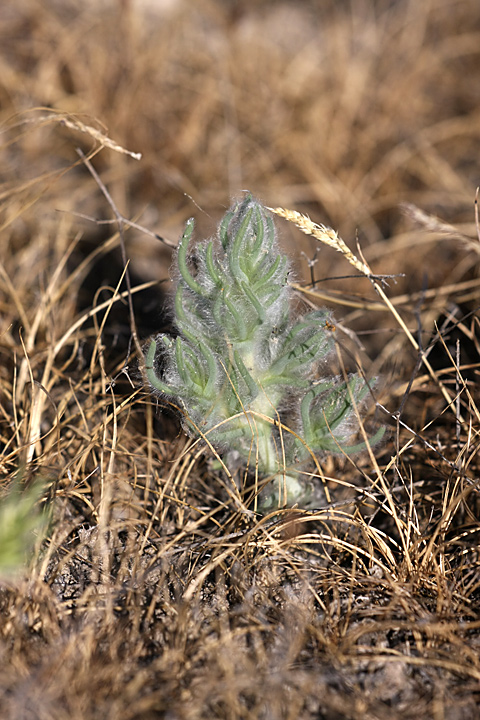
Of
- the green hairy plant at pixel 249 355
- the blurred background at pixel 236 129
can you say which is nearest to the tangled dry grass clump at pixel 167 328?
the blurred background at pixel 236 129

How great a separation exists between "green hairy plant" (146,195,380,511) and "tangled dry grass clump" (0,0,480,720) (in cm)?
15

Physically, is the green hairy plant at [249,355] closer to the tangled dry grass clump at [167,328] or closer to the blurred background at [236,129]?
the tangled dry grass clump at [167,328]

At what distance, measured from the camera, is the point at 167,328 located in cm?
193

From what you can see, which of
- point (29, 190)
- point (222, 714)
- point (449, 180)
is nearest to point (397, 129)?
point (449, 180)

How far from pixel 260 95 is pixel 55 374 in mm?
2191

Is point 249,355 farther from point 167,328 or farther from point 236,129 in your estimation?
point 236,129

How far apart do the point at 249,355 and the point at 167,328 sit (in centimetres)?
37

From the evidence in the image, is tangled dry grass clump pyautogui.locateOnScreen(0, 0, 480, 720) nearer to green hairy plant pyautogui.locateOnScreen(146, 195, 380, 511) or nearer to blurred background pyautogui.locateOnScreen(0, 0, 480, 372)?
blurred background pyautogui.locateOnScreen(0, 0, 480, 372)

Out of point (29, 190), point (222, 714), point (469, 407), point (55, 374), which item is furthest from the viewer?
point (29, 190)

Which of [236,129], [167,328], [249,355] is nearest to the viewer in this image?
[249,355]

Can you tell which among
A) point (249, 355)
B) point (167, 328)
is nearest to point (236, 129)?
point (167, 328)

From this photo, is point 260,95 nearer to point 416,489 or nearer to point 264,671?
point 416,489

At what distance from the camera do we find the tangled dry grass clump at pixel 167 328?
4.42ft

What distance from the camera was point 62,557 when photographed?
1.62m
